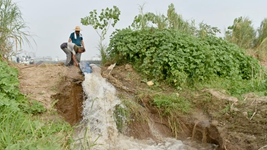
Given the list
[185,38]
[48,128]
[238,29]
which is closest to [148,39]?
[185,38]

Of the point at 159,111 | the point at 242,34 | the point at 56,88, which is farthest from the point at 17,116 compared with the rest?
the point at 242,34

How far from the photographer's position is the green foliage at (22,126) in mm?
2862

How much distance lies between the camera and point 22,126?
11.3ft

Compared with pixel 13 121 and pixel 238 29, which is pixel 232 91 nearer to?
pixel 13 121

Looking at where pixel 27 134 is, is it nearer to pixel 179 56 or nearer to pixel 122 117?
pixel 122 117

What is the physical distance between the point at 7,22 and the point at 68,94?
7.05ft

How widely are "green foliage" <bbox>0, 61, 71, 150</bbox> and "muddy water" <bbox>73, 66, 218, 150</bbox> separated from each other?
0.42 metres

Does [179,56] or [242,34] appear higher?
[242,34]

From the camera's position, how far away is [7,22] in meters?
5.73

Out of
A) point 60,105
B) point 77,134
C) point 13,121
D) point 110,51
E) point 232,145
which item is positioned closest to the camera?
point 13,121

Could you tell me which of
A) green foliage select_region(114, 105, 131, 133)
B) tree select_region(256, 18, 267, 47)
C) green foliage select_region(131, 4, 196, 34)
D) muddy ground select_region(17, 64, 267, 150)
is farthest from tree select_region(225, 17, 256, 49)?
green foliage select_region(114, 105, 131, 133)

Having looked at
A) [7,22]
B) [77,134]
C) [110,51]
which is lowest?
[77,134]

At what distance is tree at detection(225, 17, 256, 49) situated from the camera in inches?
405

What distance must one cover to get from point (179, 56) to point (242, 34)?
18.4 feet
